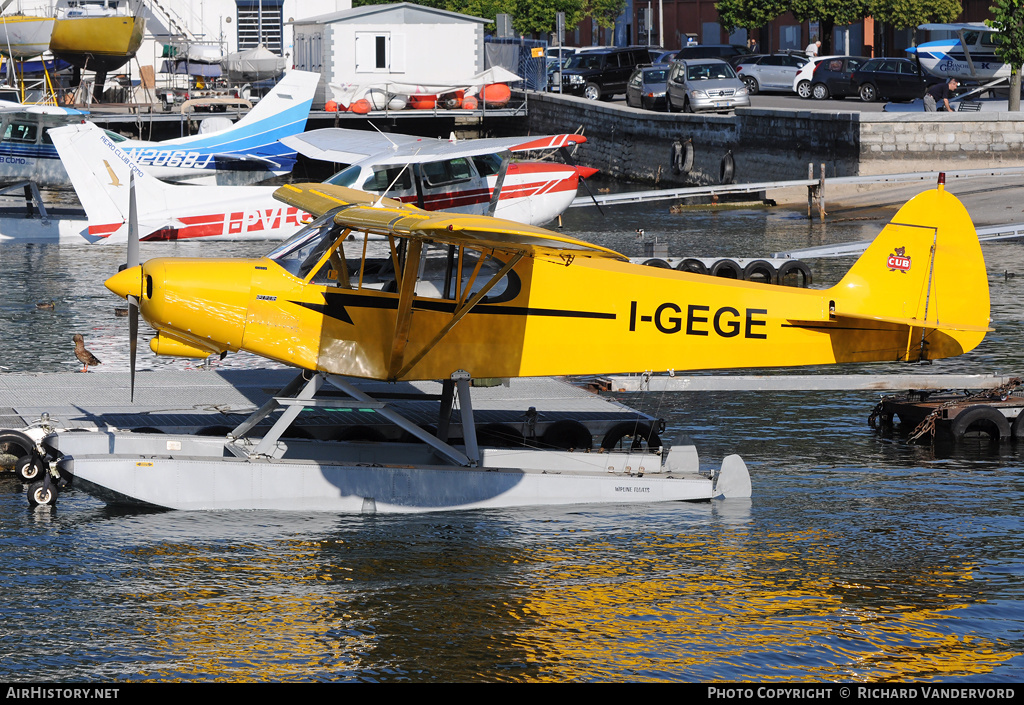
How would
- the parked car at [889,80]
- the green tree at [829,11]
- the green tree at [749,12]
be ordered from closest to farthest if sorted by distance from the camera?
the parked car at [889,80] < the green tree at [829,11] < the green tree at [749,12]

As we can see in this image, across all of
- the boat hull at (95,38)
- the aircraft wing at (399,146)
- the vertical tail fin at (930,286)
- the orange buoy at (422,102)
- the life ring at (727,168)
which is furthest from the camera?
the orange buoy at (422,102)

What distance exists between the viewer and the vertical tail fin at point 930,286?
1155 cm

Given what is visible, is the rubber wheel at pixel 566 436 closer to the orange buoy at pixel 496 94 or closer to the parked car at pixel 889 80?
the parked car at pixel 889 80

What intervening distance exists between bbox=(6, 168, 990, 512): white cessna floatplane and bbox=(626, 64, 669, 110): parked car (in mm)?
35684

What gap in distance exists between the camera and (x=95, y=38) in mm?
47688

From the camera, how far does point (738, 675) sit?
8.00 metres

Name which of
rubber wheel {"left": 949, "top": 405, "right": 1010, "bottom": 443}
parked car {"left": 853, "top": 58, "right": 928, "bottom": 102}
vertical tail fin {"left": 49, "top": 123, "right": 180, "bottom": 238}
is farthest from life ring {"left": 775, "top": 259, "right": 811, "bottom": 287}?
parked car {"left": 853, "top": 58, "right": 928, "bottom": 102}

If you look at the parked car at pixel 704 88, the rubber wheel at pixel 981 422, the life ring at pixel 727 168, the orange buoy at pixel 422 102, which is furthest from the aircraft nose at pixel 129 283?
the orange buoy at pixel 422 102

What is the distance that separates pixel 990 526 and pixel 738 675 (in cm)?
369

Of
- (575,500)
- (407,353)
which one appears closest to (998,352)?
(575,500)

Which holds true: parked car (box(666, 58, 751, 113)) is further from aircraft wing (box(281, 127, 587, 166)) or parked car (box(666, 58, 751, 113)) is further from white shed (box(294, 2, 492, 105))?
aircraft wing (box(281, 127, 587, 166))

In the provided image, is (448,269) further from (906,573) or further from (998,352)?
(998,352)

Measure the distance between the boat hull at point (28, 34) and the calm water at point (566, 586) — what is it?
38.9 metres

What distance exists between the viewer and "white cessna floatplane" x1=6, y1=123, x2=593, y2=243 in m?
24.6
